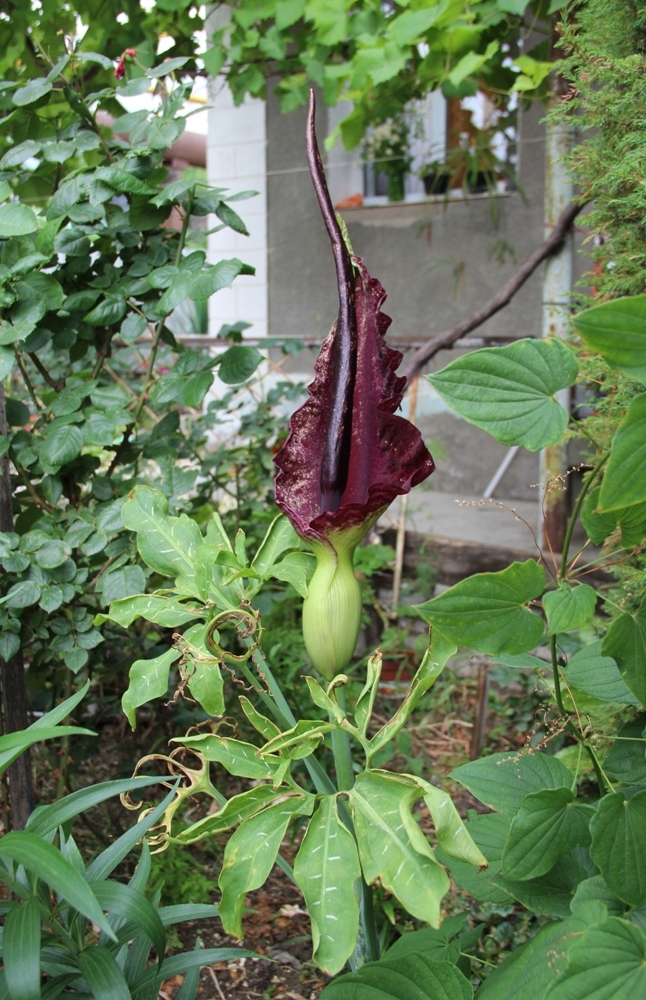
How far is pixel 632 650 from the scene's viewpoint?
776 mm

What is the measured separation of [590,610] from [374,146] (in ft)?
12.4

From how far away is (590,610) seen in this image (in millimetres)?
764

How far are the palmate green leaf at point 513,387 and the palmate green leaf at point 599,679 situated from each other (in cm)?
31

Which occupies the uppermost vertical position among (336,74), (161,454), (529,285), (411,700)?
(336,74)

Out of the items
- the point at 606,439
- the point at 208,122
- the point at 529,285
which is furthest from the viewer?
the point at 208,122

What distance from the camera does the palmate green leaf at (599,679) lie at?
0.95 m

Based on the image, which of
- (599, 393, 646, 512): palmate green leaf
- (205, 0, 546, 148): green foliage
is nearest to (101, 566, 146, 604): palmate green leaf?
(599, 393, 646, 512): palmate green leaf

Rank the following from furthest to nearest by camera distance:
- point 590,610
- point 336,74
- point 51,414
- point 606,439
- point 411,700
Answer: point 336,74, point 51,414, point 606,439, point 411,700, point 590,610

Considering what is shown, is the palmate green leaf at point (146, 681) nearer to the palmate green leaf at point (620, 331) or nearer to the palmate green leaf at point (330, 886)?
the palmate green leaf at point (330, 886)

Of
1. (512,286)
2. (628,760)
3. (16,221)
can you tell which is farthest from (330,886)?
(512,286)

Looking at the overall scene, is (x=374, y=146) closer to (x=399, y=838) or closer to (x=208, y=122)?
(x=208, y=122)

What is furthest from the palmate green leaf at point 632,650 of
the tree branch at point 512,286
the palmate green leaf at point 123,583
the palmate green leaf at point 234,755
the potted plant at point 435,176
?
the potted plant at point 435,176

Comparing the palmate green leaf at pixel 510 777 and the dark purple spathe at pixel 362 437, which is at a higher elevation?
A: the dark purple spathe at pixel 362 437

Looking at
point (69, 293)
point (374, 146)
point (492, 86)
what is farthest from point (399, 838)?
point (374, 146)
